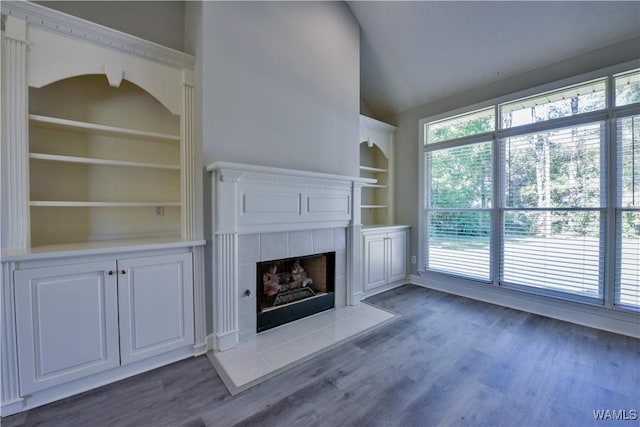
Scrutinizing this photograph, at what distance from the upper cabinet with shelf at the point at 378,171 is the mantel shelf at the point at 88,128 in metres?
2.84

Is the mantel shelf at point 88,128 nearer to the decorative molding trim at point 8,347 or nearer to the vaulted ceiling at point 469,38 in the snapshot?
the decorative molding trim at point 8,347

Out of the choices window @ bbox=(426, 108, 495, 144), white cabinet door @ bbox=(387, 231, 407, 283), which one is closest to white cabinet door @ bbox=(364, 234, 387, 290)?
white cabinet door @ bbox=(387, 231, 407, 283)

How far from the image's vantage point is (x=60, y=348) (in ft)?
5.59

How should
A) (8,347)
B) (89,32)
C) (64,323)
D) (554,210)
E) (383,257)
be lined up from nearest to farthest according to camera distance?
(8,347)
(64,323)
(89,32)
(554,210)
(383,257)

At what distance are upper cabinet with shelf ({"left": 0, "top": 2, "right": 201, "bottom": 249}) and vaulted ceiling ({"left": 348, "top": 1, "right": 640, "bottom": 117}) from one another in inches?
98.4

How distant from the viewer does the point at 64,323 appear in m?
1.72

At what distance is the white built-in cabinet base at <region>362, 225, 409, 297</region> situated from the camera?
357cm

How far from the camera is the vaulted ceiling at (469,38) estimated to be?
8.21 feet

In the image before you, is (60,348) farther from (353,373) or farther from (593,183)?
(593,183)

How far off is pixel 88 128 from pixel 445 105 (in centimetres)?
415

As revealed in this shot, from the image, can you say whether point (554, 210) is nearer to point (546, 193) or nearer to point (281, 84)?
point (546, 193)

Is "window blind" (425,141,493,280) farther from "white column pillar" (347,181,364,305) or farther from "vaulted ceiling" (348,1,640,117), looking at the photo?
"white column pillar" (347,181,364,305)

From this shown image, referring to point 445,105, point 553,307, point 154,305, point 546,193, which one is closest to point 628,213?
point 546,193

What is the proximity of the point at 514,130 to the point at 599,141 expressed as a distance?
76cm
